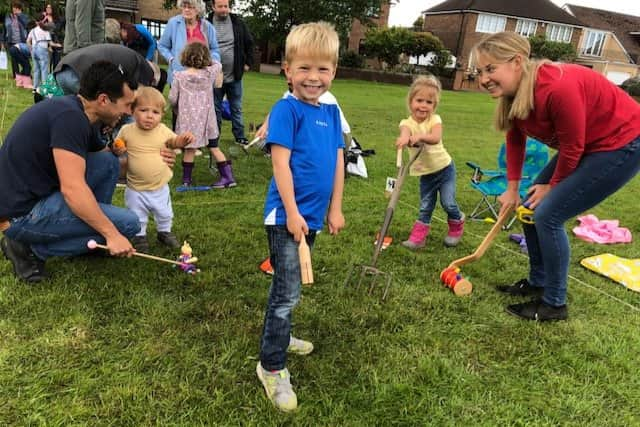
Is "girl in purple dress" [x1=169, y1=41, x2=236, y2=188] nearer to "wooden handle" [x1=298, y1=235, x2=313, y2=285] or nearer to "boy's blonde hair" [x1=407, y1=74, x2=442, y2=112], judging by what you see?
"boy's blonde hair" [x1=407, y1=74, x2=442, y2=112]

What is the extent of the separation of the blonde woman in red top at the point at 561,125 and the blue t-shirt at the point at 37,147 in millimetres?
2262

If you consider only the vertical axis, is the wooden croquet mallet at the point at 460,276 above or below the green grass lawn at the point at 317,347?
above

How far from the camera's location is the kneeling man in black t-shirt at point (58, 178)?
2.52m

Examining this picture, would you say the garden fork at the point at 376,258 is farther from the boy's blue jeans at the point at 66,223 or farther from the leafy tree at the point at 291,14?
the leafy tree at the point at 291,14

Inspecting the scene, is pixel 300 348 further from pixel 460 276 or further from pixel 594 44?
pixel 594 44

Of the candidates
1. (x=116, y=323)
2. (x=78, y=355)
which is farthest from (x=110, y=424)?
(x=116, y=323)

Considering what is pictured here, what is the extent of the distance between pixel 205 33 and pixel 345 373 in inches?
182

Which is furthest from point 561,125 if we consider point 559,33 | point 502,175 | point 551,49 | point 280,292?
point 559,33

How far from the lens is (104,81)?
2.53 meters

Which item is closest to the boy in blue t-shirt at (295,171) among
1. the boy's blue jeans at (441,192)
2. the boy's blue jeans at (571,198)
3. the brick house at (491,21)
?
the boy's blue jeans at (571,198)

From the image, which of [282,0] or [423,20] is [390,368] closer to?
[282,0]

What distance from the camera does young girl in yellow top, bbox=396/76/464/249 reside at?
12.2ft

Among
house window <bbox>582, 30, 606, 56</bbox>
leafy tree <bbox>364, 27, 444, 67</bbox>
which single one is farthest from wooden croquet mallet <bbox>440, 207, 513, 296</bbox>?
house window <bbox>582, 30, 606, 56</bbox>

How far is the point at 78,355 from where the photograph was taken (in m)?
2.33
